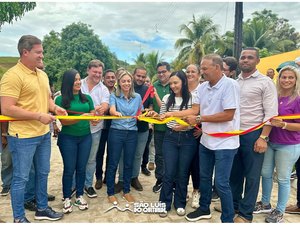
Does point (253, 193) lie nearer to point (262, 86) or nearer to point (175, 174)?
point (175, 174)

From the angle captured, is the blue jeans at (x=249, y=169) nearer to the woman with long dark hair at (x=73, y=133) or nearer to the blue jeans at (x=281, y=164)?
the blue jeans at (x=281, y=164)

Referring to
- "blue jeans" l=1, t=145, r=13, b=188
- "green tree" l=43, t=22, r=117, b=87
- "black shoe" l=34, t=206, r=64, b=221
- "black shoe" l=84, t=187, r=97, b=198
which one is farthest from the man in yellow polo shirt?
"green tree" l=43, t=22, r=117, b=87

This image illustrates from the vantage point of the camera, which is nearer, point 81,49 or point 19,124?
→ point 19,124

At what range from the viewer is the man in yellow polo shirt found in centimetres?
295

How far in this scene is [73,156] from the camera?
12.2 ft

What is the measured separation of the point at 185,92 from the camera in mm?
3777

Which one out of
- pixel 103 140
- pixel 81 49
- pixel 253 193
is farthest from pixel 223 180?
pixel 81 49

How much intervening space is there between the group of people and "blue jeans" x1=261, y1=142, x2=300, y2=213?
0.01 m

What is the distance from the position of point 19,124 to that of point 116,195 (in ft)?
6.51

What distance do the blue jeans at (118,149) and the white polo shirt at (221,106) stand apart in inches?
45.0

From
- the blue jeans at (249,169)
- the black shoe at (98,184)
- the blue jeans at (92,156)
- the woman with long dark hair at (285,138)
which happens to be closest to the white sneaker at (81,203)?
the blue jeans at (92,156)

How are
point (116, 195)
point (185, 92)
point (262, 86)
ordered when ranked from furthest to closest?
point (116, 195) < point (185, 92) < point (262, 86)

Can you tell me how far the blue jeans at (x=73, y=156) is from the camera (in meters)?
3.68

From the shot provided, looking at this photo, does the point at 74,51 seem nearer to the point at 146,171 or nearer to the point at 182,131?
the point at 146,171
